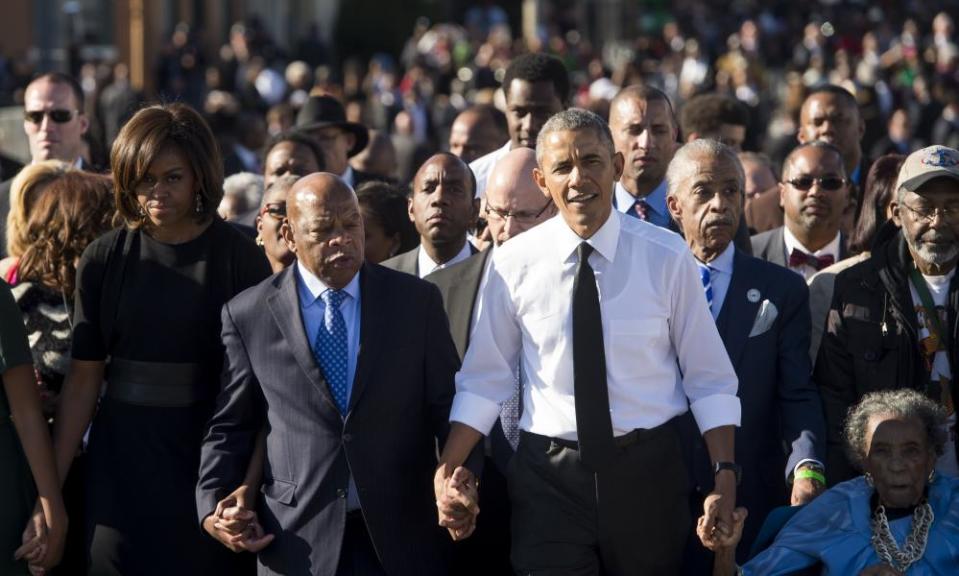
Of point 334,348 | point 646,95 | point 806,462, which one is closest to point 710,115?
point 646,95

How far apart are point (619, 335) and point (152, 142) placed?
193cm

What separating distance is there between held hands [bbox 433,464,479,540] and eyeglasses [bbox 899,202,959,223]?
2172 millimetres

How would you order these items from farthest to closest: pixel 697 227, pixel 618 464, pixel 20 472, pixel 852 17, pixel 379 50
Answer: pixel 379 50, pixel 852 17, pixel 697 227, pixel 20 472, pixel 618 464

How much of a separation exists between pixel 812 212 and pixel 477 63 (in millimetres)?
22233

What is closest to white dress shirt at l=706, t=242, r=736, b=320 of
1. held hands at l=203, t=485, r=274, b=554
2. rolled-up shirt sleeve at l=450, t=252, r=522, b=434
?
rolled-up shirt sleeve at l=450, t=252, r=522, b=434

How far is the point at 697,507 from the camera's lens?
19.6ft

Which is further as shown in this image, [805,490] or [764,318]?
[764,318]

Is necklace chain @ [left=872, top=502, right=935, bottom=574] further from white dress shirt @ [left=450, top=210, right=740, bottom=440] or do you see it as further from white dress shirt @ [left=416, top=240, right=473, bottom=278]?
white dress shirt @ [left=416, top=240, right=473, bottom=278]

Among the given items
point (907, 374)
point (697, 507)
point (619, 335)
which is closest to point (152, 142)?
point (619, 335)

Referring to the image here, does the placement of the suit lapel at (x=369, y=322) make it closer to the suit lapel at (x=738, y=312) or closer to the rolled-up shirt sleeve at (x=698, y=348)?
the rolled-up shirt sleeve at (x=698, y=348)

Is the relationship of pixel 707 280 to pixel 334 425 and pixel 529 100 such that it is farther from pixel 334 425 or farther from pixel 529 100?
pixel 529 100

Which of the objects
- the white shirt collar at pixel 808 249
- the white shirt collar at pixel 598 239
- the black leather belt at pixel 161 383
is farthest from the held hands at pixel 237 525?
the white shirt collar at pixel 808 249

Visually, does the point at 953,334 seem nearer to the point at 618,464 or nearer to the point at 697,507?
the point at 697,507

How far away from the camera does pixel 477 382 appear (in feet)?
17.8
